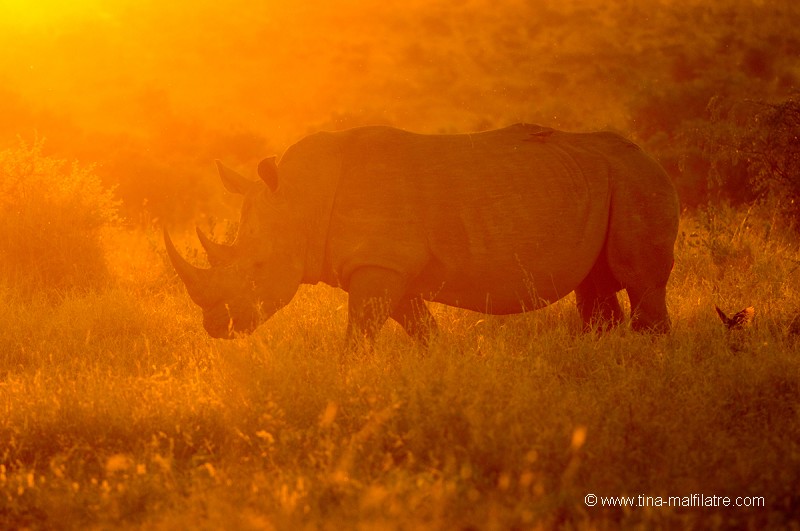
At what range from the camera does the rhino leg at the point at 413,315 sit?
20.1 feet

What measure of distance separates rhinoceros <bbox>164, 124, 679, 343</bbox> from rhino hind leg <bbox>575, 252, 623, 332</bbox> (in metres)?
0.29

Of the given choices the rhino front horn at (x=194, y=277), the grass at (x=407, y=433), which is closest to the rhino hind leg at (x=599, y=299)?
the grass at (x=407, y=433)

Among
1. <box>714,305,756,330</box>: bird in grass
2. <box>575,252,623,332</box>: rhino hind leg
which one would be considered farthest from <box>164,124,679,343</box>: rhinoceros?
<box>714,305,756,330</box>: bird in grass

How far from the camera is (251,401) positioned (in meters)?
4.61

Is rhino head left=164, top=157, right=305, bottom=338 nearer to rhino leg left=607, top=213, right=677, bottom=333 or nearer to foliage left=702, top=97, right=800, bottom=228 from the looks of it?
rhino leg left=607, top=213, right=677, bottom=333

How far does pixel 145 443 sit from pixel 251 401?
581 millimetres

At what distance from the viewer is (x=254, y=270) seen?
585 centimetres

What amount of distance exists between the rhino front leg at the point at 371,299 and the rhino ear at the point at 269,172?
2.53 feet

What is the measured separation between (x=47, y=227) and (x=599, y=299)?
539 cm

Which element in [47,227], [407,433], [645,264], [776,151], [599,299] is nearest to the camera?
[407,433]

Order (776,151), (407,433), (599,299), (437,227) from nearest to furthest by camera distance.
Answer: (407,433) → (437,227) → (599,299) → (776,151)

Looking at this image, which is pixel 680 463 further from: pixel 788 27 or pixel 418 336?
pixel 788 27

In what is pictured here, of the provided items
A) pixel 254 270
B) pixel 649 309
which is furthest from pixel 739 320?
pixel 254 270

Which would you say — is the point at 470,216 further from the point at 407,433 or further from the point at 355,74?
the point at 355,74
